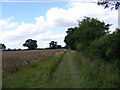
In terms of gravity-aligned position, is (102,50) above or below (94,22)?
below

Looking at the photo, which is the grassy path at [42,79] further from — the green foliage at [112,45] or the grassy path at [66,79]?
the green foliage at [112,45]

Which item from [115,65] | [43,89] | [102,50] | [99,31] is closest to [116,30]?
[102,50]

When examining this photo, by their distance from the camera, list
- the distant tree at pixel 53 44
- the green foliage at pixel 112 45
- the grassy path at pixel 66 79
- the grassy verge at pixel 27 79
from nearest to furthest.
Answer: the grassy verge at pixel 27 79, the grassy path at pixel 66 79, the green foliage at pixel 112 45, the distant tree at pixel 53 44

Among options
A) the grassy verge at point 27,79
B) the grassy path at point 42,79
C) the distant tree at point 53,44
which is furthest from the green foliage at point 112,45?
the distant tree at point 53,44

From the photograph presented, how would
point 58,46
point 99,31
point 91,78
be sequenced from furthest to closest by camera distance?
point 58,46 < point 99,31 < point 91,78

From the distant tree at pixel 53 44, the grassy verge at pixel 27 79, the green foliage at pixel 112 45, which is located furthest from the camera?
the distant tree at pixel 53 44

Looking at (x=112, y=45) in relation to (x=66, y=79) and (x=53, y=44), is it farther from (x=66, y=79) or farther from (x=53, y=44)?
(x=53, y=44)

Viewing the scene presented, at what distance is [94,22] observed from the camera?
29.7 metres

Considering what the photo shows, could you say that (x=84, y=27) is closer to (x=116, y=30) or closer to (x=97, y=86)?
(x=116, y=30)

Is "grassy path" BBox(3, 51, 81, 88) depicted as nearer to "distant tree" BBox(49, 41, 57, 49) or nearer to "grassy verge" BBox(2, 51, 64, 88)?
"grassy verge" BBox(2, 51, 64, 88)

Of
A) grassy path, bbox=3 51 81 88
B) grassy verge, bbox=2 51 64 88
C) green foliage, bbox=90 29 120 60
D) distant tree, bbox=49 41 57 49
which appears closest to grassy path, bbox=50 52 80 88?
grassy path, bbox=3 51 81 88

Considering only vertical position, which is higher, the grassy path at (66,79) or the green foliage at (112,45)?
the green foliage at (112,45)

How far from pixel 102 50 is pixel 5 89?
30.1 feet

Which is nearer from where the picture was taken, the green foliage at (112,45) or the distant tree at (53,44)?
the green foliage at (112,45)
